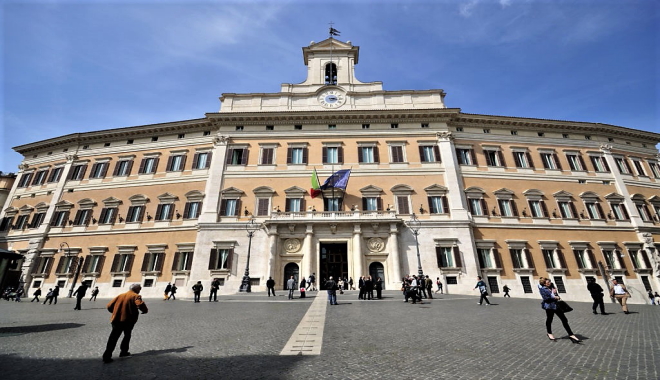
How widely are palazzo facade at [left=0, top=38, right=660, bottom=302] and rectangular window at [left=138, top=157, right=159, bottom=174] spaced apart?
0.18 metres

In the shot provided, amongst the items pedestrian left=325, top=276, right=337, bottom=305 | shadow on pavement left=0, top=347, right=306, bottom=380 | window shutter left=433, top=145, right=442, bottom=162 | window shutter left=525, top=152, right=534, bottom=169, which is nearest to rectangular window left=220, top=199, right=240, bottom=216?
pedestrian left=325, top=276, right=337, bottom=305

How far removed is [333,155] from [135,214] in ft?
60.9

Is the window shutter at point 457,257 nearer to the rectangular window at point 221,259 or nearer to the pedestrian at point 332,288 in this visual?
the pedestrian at point 332,288

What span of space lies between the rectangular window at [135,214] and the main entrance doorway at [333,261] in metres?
16.6

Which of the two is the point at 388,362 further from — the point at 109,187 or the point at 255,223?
the point at 109,187

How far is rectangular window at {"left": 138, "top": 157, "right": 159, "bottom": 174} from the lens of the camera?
27875mm

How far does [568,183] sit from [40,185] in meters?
51.7

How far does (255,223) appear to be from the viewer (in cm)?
2381

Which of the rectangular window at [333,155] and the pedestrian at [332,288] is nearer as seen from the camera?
the pedestrian at [332,288]

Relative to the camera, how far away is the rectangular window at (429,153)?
87.0 feet

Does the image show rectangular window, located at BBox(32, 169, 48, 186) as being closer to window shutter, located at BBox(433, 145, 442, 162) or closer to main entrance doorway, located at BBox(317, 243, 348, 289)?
main entrance doorway, located at BBox(317, 243, 348, 289)

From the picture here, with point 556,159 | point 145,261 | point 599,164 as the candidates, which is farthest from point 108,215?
point 599,164

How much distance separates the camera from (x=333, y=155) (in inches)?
1060

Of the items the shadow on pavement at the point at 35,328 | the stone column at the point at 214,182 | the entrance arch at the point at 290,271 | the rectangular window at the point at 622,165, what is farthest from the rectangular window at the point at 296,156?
the rectangular window at the point at 622,165
